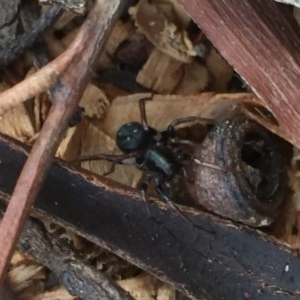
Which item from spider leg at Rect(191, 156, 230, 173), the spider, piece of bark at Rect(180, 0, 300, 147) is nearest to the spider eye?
the spider

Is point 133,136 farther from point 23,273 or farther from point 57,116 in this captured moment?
point 57,116

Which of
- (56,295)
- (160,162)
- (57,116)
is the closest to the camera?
(57,116)

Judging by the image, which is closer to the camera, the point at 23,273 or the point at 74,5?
the point at 74,5

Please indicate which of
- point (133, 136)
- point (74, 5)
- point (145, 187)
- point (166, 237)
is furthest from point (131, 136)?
point (74, 5)

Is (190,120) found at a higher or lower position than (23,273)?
higher

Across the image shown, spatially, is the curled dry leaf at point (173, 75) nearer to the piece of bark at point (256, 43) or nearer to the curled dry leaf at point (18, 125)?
the curled dry leaf at point (18, 125)
